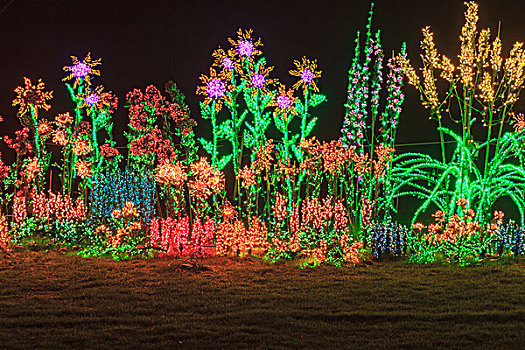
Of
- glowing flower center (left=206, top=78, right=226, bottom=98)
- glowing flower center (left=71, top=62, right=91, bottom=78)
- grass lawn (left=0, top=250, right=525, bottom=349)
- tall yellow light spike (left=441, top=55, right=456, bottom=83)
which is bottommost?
grass lawn (left=0, top=250, right=525, bottom=349)

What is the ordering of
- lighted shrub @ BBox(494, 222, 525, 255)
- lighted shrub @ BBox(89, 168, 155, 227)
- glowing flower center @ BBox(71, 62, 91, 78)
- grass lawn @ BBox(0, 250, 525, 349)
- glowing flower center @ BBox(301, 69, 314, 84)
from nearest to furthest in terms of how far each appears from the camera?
grass lawn @ BBox(0, 250, 525, 349) → lighted shrub @ BBox(494, 222, 525, 255) → glowing flower center @ BBox(301, 69, 314, 84) → lighted shrub @ BBox(89, 168, 155, 227) → glowing flower center @ BBox(71, 62, 91, 78)

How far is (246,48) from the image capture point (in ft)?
31.6

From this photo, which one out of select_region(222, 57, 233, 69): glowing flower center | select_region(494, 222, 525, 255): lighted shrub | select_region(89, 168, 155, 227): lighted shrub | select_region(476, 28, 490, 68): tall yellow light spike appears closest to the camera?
select_region(494, 222, 525, 255): lighted shrub

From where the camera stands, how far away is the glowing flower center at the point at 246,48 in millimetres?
9625

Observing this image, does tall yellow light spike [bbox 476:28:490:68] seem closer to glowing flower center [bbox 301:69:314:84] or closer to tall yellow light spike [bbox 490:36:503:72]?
tall yellow light spike [bbox 490:36:503:72]

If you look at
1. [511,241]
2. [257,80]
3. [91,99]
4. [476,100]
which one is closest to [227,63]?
[257,80]

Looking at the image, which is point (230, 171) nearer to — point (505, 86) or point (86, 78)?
point (86, 78)

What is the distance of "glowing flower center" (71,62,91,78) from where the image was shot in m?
10.6

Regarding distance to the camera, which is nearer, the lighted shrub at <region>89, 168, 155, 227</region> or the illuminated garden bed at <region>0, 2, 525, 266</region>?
the illuminated garden bed at <region>0, 2, 525, 266</region>

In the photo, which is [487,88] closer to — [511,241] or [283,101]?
[511,241]

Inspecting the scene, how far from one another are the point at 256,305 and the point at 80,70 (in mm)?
6636

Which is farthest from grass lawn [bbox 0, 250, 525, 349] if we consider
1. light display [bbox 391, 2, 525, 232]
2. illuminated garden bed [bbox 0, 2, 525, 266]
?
light display [bbox 391, 2, 525, 232]

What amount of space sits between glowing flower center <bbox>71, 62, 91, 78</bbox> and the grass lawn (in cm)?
389

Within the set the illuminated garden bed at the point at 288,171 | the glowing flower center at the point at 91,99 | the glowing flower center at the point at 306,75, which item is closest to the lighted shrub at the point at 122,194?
the illuminated garden bed at the point at 288,171
